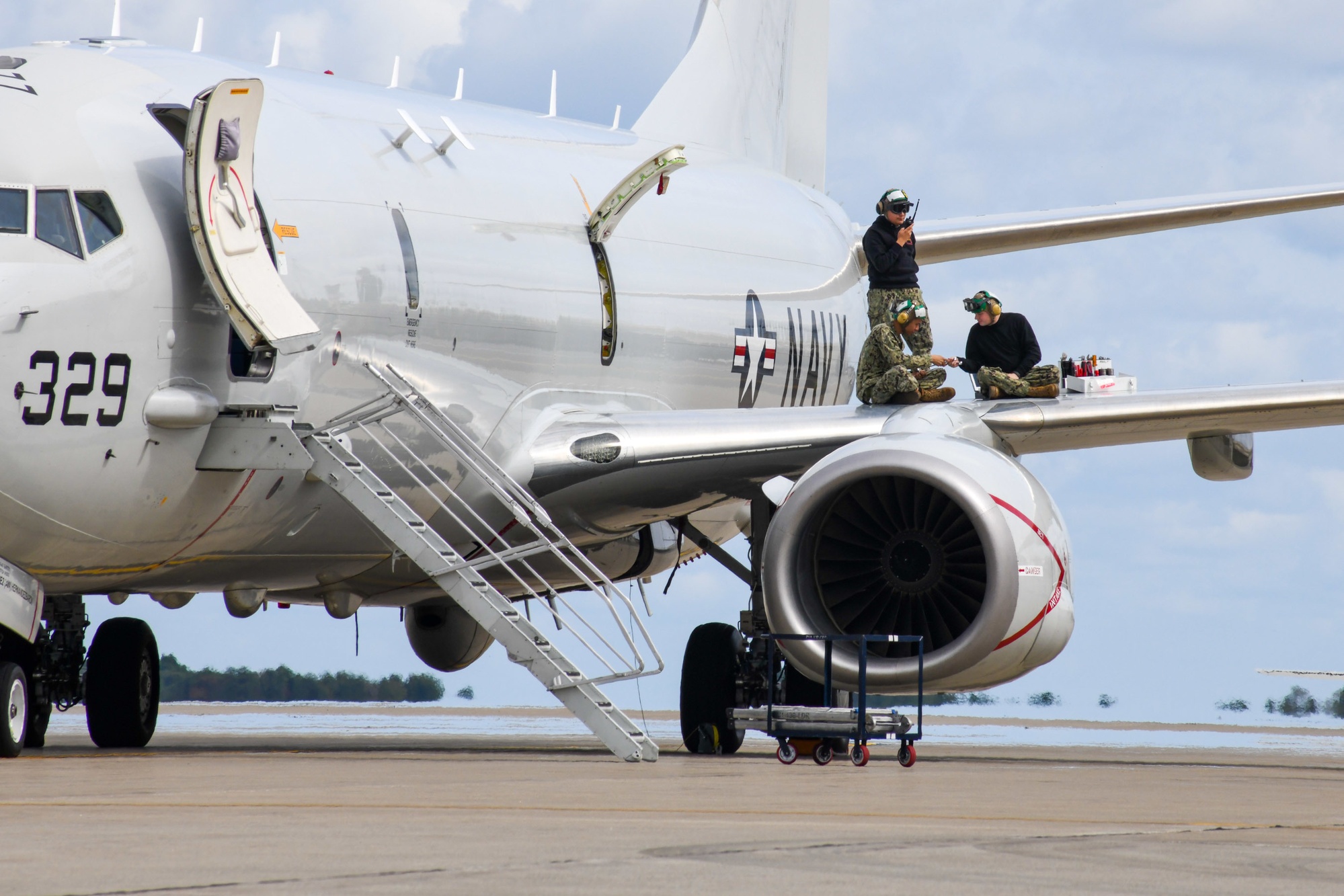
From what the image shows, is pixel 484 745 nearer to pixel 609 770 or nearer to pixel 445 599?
pixel 445 599

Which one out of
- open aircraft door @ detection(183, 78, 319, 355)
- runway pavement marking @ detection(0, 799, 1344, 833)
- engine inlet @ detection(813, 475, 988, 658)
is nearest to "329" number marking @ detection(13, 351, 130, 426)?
open aircraft door @ detection(183, 78, 319, 355)

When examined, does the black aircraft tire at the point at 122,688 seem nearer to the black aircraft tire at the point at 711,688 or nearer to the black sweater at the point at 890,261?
the black aircraft tire at the point at 711,688

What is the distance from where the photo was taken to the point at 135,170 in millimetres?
9664

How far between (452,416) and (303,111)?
207 centimetres

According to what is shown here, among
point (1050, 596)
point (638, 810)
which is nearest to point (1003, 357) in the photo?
point (1050, 596)

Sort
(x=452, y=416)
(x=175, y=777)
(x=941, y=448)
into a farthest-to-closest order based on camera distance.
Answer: (x=452, y=416) → (x=941, y=448) → (x=175, y=777)

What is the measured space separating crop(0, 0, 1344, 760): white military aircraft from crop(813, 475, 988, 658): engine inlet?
21 mm

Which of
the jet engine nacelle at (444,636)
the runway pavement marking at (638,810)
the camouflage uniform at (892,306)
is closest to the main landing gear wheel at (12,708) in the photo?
the runway pavement marking at (638,810)

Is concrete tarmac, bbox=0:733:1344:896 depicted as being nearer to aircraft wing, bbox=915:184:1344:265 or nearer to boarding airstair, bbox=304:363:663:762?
boarding airstair, bbox=304:363:663:762

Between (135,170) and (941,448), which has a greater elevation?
(135,170)

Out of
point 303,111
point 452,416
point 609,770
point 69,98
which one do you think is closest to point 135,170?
point 69,98

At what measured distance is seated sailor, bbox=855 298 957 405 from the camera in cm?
1180

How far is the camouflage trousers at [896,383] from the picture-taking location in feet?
38.6

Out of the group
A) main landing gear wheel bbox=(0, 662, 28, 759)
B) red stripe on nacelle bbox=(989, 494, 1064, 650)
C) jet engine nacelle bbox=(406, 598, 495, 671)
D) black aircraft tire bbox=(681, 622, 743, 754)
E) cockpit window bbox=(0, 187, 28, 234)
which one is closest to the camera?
cockpit window bbox=(0, 187, 28, 234)
